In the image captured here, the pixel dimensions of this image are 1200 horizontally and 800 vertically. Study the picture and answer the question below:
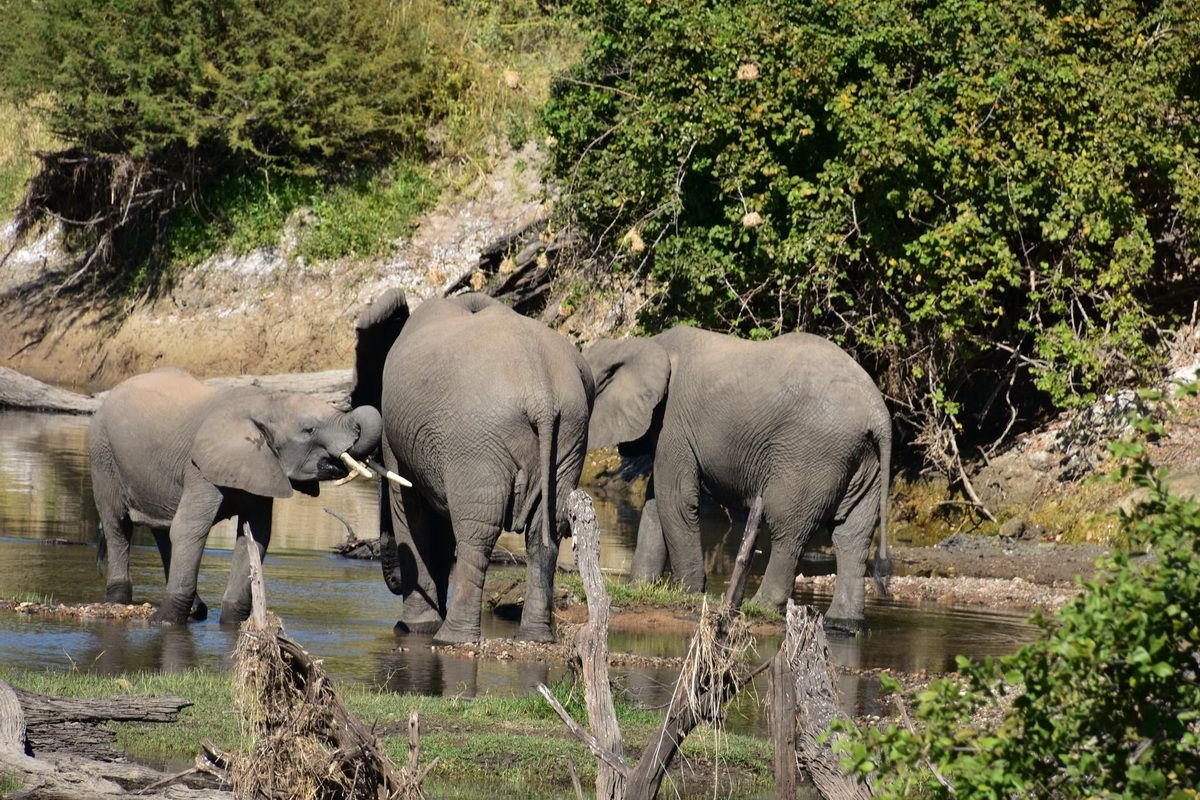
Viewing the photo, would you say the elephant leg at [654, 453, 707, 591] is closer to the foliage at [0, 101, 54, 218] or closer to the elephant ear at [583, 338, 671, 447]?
the elephant ear at [583, 338, 671, 447]

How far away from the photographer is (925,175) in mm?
18656

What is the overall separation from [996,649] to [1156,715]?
7.89 meters

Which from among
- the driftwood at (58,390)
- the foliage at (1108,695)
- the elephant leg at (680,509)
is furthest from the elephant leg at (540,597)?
the driftwood at (58,390)

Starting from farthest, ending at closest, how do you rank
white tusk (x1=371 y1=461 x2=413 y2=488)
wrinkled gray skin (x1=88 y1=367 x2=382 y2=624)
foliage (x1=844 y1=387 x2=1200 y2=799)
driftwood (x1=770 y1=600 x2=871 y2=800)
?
white tusk (x1=371 y1=461 x2=413 y2=488), wrinkled gray skin (x1=88 y1=367 x2=382 y2=624), driftwood (x1=770 y1=600 x2=871 y2=800), foliage (x1=844 y1=387 x2=1200 y2=799)

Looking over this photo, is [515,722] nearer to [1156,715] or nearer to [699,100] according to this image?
[1156,715]

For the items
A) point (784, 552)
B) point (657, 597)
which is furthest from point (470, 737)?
point (784, 552)

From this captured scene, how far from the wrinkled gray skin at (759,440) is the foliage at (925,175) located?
13.9 ft

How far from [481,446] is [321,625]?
1661 mm

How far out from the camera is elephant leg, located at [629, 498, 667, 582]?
50.0 ft

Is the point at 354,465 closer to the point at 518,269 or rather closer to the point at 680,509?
the point at 680,509

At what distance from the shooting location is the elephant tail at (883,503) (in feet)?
45.6

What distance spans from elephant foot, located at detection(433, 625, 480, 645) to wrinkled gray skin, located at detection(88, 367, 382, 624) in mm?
1405

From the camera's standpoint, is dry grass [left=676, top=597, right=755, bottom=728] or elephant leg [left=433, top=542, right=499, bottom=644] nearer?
dry grass [left=676, top=597, right=755, bottom=728]

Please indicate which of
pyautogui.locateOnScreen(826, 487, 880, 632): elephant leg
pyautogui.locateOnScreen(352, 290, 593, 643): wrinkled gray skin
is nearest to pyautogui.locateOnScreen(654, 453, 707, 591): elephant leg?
pyautogui.locateOnScreen(826, 487, 880, 632): elephant leg
